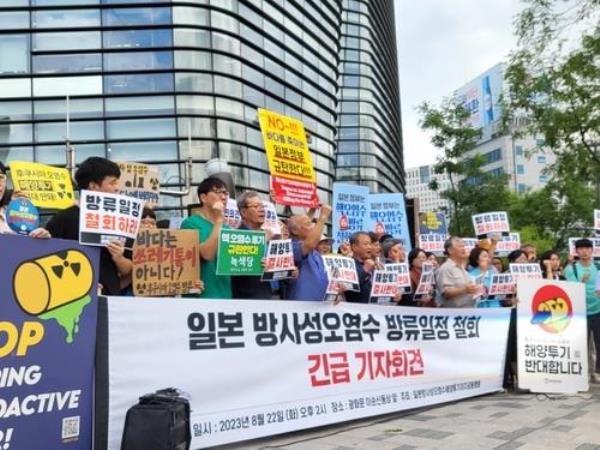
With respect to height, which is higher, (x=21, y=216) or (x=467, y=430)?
(x=21, y=216)

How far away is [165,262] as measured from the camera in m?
4.41

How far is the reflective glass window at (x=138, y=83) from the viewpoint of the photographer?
25.9 meters

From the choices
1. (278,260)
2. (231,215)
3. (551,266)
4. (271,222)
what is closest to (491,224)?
(551,266)

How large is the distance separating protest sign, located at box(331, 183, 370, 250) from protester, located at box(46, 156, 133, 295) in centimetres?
456

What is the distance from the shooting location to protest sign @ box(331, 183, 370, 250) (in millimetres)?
8672

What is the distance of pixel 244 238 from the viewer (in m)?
4.62

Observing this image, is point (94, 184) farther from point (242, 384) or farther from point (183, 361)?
point (242, 384)

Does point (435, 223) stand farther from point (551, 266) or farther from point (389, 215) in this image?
point (551, 266)

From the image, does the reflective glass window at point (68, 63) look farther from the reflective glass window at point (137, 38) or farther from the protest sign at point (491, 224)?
the protest sign at point (491, 224)

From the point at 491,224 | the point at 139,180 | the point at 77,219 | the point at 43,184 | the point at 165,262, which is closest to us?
the point at 77,219

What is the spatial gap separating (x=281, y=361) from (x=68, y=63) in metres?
24.0

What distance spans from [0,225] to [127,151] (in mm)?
22301

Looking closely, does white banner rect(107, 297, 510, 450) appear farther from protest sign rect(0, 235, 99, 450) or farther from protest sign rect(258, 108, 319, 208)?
protest sign rect(258, 108, 319, 208)

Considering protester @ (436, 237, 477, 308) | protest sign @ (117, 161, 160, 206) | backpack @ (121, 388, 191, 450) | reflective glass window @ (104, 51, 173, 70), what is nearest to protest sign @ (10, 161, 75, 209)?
protest sign @ (117, 161, 160, 206)
